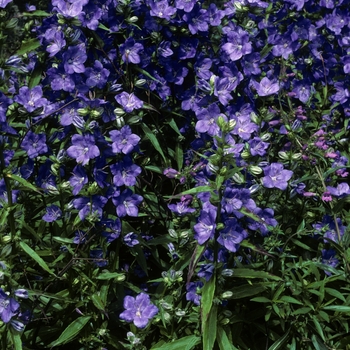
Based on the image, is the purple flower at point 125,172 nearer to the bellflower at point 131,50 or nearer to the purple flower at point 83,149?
the purple flower at point 83,149

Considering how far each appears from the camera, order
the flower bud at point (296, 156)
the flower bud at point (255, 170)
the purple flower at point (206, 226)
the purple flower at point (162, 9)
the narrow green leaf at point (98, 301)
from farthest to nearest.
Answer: the purple flower at point (162, 9)
the flower bud at point (296, 156)
the narrow green leaf at point (98, 301)
the flower bud at point (255, 170)
the purple flower at point (206, 226)

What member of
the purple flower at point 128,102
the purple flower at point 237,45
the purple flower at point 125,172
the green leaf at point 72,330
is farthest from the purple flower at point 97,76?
the green leaf at point 72,330

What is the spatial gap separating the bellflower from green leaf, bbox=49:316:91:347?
1.39 metres

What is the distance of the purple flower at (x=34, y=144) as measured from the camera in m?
3.03

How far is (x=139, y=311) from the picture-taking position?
2775 millimetres

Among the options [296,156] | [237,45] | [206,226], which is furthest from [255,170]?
[237,45]

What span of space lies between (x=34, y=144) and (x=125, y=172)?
534mm

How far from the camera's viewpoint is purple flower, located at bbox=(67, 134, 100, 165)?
107 inches

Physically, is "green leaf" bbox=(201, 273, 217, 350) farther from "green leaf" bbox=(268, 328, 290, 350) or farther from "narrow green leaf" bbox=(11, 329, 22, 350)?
"narrow green leaf" bbox=(11, 329, 22, 350)

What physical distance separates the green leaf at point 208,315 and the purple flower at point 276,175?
0.59 m

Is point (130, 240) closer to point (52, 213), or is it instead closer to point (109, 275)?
point (109, 275)

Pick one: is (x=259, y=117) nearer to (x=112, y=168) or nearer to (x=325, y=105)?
(x=112, y=168)

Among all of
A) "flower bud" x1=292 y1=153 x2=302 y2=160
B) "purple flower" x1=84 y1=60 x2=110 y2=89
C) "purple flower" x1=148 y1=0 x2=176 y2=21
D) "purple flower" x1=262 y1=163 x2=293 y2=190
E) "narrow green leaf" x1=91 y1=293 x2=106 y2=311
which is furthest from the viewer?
"purple flower" x1=148 y1=0 x2=176 y2=21

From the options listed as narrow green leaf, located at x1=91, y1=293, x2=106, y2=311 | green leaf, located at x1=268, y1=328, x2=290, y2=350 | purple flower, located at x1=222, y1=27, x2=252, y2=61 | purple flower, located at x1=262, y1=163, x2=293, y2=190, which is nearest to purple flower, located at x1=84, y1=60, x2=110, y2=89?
purple flower, located at x1=222, y1=27, x2=252, y2=61
